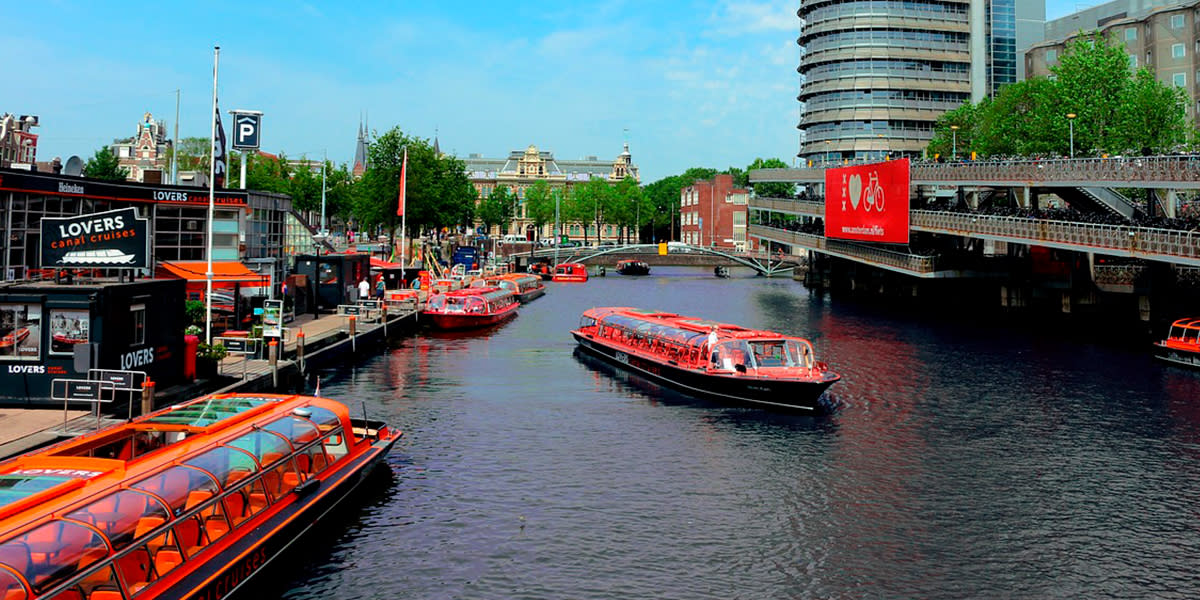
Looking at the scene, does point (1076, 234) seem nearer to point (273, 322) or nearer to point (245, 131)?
point (273, 322)

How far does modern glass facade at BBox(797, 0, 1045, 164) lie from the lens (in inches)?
5605

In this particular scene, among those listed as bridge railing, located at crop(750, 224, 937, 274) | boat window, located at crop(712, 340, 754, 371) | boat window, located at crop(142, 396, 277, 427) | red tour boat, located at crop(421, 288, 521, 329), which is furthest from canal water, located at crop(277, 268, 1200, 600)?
bridge railing, located at crop(750, 224, 937, 274)

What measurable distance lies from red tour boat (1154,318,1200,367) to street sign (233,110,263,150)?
49356 mm

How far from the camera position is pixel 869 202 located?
90.1 m

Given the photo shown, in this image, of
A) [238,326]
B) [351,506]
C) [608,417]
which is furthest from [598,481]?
[238,326]

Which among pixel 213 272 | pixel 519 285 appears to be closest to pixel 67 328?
pixel 213 272

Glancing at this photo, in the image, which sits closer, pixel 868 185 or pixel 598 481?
pixel 598 481

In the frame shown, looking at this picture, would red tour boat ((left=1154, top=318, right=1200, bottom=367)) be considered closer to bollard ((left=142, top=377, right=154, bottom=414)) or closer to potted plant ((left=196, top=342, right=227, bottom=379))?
potted plant ((left=196, top=342, right=227, bottom=379))

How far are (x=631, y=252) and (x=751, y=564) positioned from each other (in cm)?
14665

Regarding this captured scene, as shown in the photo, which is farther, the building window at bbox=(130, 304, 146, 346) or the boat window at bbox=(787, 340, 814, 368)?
the boat window at bbox=(787, 340, 814, 368)

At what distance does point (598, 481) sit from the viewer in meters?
26.7

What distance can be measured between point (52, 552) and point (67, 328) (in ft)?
51.6

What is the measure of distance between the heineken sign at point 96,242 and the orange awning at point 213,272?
1533 centimetres

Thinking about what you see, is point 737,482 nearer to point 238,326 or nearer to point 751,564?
point 751,564
